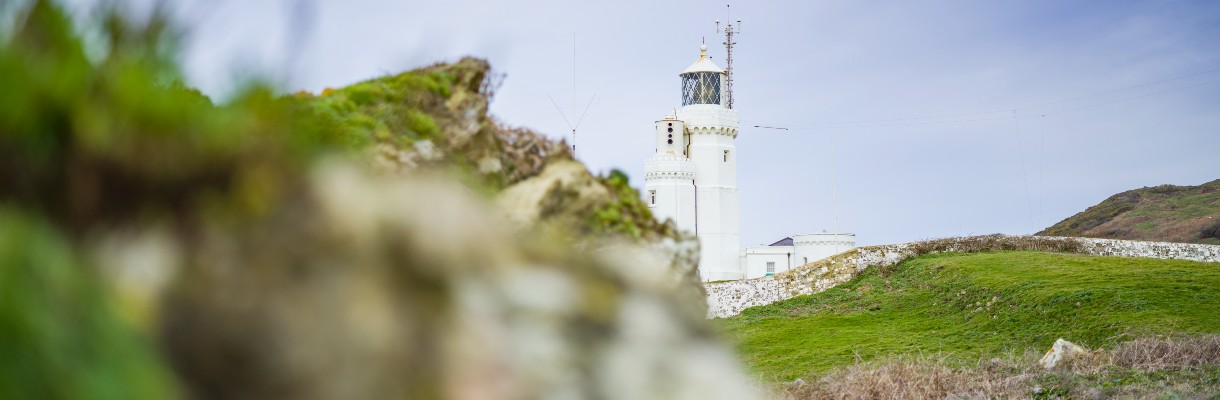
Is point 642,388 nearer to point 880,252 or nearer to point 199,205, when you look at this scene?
point 199,205

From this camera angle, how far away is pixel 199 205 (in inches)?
66.7

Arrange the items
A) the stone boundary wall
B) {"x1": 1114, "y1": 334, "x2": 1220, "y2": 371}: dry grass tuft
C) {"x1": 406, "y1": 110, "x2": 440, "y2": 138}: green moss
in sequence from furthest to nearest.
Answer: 1. the stone boundary wall
2. {"x1": 1114, "y1": 334, "x2": 1220, "y2": 371}: dry grass tuft
3. {"x1": 406, "y1": 110, "x2": 440, "y2": 138}: green moss

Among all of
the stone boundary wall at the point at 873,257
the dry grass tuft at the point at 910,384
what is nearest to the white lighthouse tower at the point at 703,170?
the stone boundary wall at the point at 873,257

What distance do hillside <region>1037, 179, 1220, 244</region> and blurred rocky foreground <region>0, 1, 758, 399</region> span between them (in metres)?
57.0

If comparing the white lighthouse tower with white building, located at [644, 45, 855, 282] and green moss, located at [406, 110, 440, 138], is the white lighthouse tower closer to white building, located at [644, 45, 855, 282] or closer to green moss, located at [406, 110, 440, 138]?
white building, located at [644, 45, 855, 282]

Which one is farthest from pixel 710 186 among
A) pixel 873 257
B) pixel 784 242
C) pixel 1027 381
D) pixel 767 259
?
pixel 1027 381

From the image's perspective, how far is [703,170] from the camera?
52188mm

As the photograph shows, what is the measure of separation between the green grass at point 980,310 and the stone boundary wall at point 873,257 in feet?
3.42

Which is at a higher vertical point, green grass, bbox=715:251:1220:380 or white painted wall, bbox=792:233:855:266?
white painted wall, bbox=792:233:855:266

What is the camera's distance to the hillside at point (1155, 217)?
5419cm

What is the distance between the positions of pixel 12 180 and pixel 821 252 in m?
49.2

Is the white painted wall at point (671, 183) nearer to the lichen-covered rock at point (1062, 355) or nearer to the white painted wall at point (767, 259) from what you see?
the white painted wall at point (767, 259)

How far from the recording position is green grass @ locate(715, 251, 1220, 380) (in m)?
17.2

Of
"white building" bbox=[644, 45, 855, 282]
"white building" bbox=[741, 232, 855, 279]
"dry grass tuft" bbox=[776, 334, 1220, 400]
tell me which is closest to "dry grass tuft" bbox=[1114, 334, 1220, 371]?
"dry grass tuft" bbox=[776, 334, 1220, 400]
